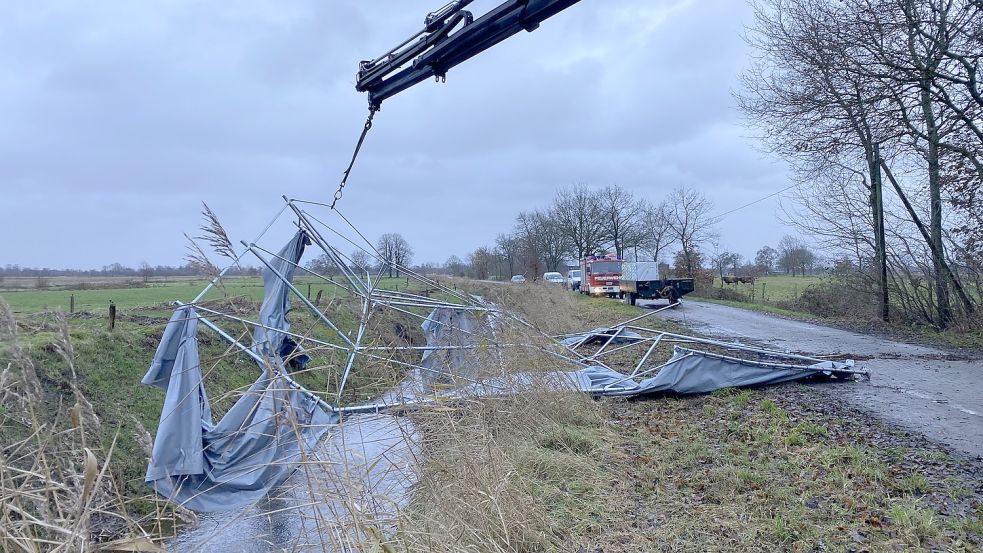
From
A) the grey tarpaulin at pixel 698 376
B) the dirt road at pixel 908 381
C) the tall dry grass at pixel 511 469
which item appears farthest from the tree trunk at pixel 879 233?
the tall dry grass at pixel 511 469

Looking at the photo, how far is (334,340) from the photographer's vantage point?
1430 cm

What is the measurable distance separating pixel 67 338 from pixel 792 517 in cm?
458

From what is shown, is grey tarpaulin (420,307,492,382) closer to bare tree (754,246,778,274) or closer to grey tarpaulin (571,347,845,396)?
grey tarpaulin (571,347,845,396)

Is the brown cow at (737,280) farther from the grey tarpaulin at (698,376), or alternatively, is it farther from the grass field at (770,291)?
the grey tarpaulin at (698,376)

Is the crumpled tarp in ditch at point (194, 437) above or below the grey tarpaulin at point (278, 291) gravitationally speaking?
below

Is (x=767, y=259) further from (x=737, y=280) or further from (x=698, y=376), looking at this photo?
(x=698, y=376)

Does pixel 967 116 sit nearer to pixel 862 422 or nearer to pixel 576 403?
pixel 862 422

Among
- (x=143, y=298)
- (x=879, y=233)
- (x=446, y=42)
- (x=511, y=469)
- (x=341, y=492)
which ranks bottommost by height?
(x=511, y=469)

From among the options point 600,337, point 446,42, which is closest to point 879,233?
point 600,337

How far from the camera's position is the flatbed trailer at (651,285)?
28.7 metres

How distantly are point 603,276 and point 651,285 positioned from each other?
8.13 m

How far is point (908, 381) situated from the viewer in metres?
9.31

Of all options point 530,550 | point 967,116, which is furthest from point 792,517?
point 967,116

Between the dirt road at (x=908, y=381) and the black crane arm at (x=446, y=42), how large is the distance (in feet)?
19.4
